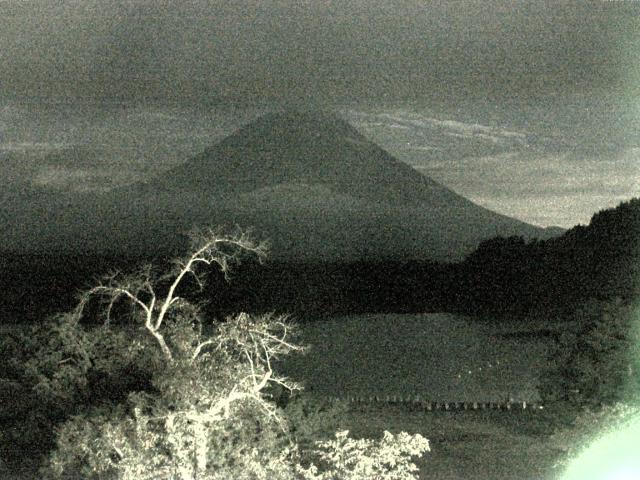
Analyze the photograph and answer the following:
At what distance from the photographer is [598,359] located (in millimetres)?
13156

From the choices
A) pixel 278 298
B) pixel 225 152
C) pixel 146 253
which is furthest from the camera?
pixel 225 152

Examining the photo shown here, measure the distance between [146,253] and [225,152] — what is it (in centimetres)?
2154

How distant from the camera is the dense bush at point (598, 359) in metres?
Answer: 12.8

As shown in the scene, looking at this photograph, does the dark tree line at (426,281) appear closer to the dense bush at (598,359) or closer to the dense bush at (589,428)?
the dense bush at (598,359)

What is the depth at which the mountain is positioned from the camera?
45.0 m

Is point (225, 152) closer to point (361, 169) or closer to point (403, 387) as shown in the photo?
point (361, 169)

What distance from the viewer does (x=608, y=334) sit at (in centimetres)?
1312

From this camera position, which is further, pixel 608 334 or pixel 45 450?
pixel 608 334

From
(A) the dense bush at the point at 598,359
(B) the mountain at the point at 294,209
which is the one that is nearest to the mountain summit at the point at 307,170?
(B) the mountain at the point at 294,209

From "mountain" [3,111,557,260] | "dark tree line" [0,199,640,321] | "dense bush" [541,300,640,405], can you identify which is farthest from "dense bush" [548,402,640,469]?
"mountain" [3,111,557,260]

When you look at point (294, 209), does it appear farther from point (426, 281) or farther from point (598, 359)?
point (598, 359)

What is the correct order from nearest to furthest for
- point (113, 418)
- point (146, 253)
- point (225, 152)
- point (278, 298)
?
point (113, 418), point (278, 298), point (146, 253), point (225, 152)

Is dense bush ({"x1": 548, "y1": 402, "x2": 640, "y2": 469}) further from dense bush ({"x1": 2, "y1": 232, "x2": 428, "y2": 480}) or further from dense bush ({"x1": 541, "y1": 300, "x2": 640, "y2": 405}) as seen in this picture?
dense bush ({"x1": 2, "y1": 232, "x2": 428, "y2": 480})

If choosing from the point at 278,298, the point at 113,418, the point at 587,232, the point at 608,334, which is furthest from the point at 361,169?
the point at 113,418
